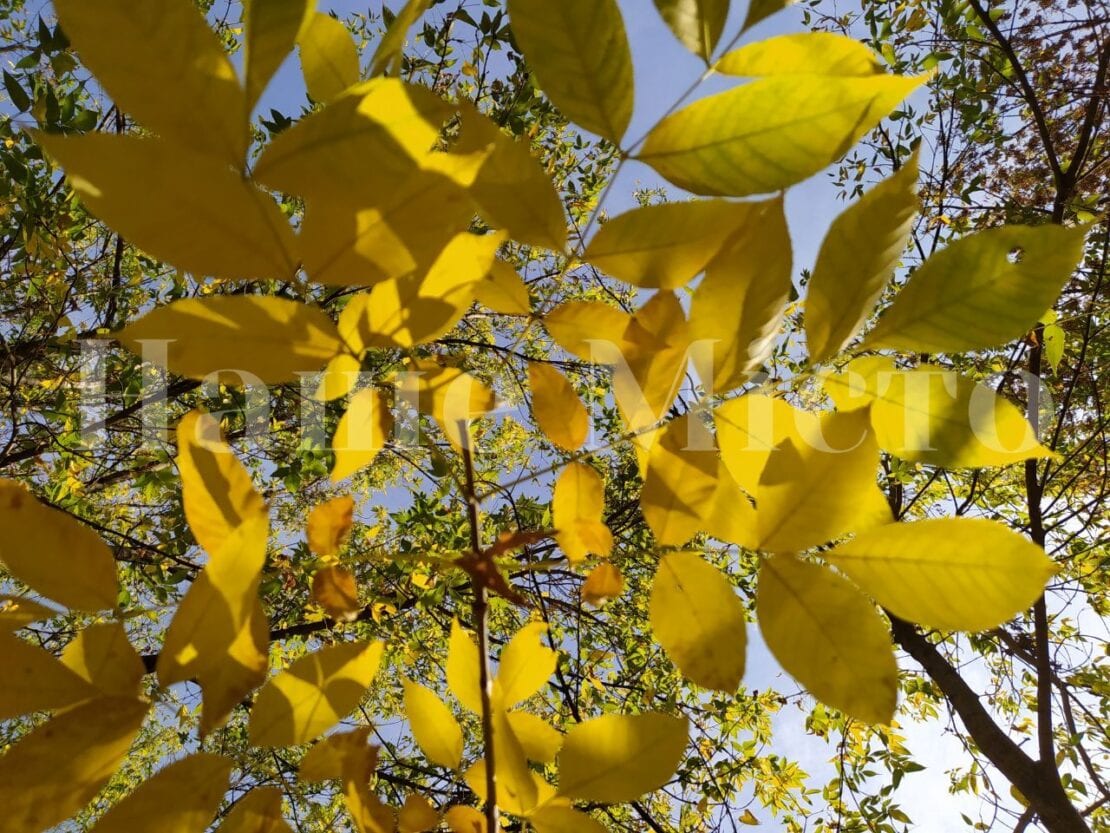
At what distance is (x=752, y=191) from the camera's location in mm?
425

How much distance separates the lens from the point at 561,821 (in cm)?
55

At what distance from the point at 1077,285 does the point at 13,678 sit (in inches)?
158

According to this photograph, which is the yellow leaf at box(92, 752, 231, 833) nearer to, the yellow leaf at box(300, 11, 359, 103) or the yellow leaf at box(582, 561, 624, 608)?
the yellow leaf at box(582, 561, 624, 608)

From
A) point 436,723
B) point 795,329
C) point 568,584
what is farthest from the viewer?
point 795,329

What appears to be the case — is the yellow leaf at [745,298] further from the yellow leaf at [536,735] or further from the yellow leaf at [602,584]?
the yellow leaf at [536,735]

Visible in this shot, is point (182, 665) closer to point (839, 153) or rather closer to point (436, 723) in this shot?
point (436, 723)

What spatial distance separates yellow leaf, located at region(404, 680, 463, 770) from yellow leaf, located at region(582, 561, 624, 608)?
0.21 metres

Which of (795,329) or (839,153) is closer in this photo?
(839,153)

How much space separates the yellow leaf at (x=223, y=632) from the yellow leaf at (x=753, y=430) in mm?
338

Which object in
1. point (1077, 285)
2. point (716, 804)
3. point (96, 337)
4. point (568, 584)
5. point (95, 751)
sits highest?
point (1077, 285)

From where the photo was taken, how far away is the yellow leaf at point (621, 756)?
1.73 ft

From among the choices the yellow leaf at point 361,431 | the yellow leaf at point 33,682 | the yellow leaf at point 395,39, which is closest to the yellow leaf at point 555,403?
the yellow leaf at point 361,431

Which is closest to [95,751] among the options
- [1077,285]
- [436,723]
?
[436,723]

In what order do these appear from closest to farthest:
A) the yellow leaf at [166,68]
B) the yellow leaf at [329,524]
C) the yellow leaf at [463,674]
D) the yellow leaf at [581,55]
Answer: the yellow leaf at [166,68] < the yellow leaf at [581,55] < the yellow leaf at [329,524] < the yellow leaf at [463,674]
